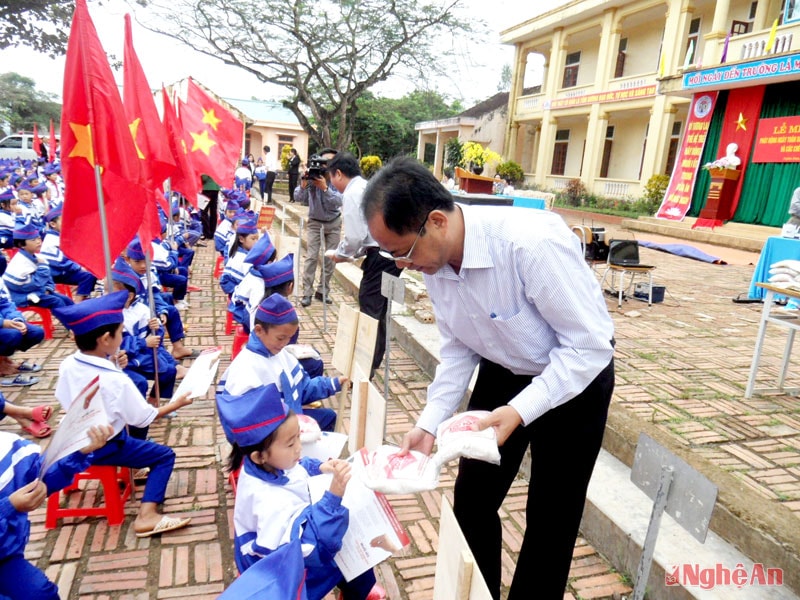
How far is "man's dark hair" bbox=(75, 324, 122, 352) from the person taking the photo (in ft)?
7.95

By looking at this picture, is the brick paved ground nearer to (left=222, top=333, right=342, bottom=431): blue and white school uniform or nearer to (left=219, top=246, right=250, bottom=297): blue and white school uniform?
(left=222, top=333, right=342, bottom=431): blue and white school uniform

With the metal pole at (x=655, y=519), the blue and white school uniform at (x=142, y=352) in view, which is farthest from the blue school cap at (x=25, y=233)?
the metal pole at (x=655, y=519)

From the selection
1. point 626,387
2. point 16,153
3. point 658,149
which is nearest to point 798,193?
point 626,387

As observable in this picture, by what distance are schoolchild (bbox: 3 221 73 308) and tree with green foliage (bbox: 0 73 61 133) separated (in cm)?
4019

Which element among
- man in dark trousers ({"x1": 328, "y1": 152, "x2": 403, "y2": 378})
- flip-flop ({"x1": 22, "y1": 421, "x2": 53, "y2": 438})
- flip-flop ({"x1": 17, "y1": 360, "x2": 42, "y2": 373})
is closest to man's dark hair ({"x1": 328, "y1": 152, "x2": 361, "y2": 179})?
man in dark trousers ({"x1": 328, "y1": 152, "x2": 403, "y2": 378})

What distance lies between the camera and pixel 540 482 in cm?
173

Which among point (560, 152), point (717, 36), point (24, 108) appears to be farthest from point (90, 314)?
point (24, 108)

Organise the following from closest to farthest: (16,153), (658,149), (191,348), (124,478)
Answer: (124,478) < (191,348) < (658,149) < (16,153)

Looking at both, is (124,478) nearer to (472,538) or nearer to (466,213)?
(472,538)

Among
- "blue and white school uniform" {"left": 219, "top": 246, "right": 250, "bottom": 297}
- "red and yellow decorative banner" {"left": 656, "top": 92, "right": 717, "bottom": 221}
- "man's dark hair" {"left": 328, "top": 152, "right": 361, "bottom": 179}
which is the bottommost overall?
"blue and white school uniform" {"left": 219, "top": 246, "right": 250, "bottom": 297}

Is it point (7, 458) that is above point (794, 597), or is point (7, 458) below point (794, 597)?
above

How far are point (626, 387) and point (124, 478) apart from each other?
10.4 ft

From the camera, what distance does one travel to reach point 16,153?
72.2ft

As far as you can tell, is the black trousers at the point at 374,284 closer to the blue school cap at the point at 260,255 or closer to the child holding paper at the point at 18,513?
the blue school cap at the point at 260,255
